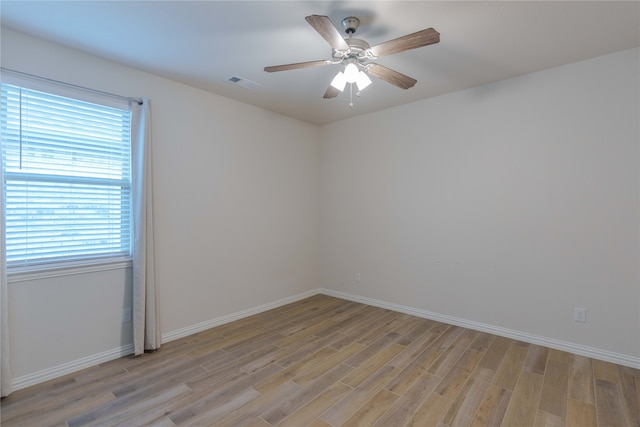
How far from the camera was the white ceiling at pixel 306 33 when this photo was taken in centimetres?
202

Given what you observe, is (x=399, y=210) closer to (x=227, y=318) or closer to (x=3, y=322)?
(x=227, y=318)

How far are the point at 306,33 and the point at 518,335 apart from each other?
3.42 meters

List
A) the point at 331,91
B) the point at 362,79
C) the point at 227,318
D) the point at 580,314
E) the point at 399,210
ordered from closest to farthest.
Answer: the point at 362,79
the point at 331,91
the point at 580,314
the point at 227,318
the point at 399,210

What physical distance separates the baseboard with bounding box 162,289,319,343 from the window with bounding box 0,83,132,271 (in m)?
0.94

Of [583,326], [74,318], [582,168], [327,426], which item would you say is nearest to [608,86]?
[582,168]

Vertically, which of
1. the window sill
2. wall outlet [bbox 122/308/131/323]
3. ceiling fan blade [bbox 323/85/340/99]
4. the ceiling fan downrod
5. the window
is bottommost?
wall outlet [bbox 122/308/131/323]

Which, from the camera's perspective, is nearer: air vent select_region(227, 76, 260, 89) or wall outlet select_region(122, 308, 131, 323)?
wall outlet select_region(122, 308, 131, 323)

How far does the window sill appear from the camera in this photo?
2.29 meters

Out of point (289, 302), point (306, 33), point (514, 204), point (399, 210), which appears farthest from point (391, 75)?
point (289, 302)

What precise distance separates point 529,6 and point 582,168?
1584 millimetres

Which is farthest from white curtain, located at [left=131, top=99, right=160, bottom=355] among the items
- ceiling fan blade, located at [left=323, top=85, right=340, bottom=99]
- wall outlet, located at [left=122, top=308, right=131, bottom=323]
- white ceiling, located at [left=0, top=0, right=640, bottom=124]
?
ceiling fan blade, located at [left=323, top=85, right=340, bottom=99]

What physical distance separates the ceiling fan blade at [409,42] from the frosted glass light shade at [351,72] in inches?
8.0

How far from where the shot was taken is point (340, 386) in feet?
7.62

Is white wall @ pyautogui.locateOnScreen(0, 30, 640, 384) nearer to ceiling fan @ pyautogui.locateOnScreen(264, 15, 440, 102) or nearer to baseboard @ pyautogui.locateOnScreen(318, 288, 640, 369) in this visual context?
baseboard @ pyautogui.locateOnScreen(318, 288, 640, 369)
